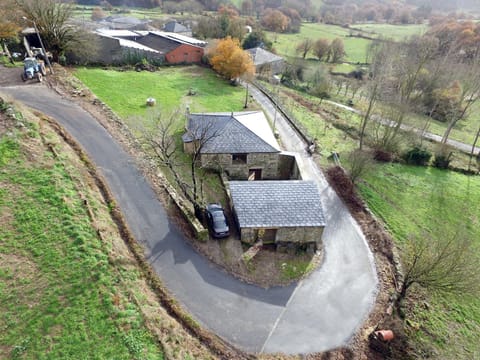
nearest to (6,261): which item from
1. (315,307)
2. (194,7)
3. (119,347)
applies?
(119,347)

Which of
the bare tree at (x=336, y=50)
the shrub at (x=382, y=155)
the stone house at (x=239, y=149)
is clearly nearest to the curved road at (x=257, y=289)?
the stone house at (x=239, y=149)

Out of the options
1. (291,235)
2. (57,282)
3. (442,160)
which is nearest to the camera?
(57,282)

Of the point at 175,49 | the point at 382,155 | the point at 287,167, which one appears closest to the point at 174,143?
the point at 287,167

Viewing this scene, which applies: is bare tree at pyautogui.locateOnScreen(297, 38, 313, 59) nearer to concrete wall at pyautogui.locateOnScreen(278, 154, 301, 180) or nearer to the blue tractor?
concrete wall at pyautogui.locateOnScreen(278, 154, 301, 180)

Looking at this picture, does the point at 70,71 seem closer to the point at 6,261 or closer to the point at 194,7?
the point at 6,261

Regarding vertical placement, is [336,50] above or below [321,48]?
below

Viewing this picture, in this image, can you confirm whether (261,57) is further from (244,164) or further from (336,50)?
(244,164)
